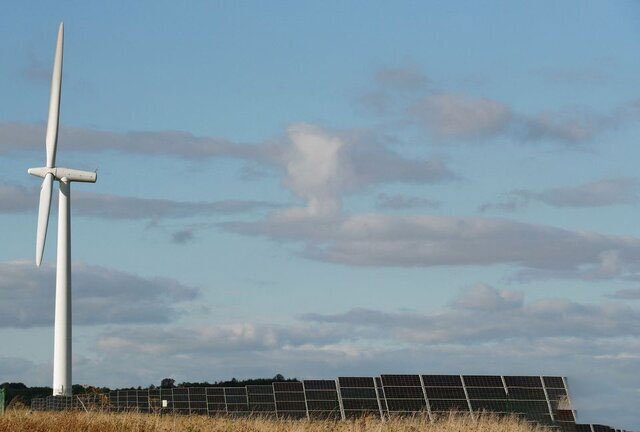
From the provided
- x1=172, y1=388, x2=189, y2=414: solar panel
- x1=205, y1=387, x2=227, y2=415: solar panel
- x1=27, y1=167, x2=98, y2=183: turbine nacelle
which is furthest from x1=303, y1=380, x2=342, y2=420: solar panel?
x1=27, y1=167, x2=98, y2=183: turbine nacelle

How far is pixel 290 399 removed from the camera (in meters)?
54.2

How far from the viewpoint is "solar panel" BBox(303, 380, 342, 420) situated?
50.5 meters

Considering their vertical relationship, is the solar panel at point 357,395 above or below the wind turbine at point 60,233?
below

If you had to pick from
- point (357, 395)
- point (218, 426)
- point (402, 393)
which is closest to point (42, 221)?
point (357, 395)

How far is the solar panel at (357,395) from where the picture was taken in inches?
1889

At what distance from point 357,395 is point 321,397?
3.15m

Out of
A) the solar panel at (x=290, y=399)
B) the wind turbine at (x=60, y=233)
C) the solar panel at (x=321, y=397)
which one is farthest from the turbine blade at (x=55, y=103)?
the solar panel at (x=321, y=397)

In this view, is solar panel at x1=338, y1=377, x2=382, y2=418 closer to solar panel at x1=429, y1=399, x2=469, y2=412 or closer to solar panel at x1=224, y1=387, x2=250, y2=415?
solar panel at x1=429, y1=399, x2=469, y2=412

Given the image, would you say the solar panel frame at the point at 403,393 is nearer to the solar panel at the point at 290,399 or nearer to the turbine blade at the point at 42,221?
the solar panel at the point at 290,399

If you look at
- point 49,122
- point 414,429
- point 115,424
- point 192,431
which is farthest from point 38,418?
point 49,122

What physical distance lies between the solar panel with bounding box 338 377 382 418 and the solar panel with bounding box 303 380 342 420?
0.76m

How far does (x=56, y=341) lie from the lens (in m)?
64.9

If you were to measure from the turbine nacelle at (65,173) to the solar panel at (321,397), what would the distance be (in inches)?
868

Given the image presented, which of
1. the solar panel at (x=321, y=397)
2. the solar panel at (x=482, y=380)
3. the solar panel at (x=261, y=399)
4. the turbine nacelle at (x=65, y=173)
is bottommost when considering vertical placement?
the solar panel at (x=482, y=380)
